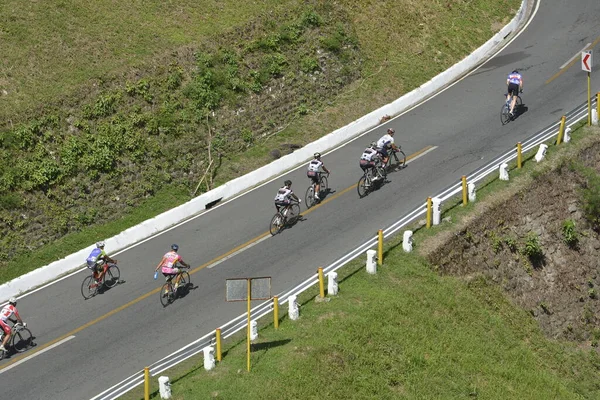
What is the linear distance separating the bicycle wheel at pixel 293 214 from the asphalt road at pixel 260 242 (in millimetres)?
359

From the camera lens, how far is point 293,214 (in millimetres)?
27109

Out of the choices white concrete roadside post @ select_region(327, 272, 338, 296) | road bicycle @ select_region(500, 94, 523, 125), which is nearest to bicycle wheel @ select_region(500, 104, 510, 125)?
road bicycle @ select_region(500, 94, 523, 125)

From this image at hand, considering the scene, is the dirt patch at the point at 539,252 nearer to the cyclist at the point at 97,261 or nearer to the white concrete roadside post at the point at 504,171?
the white concrete roadside post at the point at 504,171

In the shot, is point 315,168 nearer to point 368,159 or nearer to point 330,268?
point 368,159

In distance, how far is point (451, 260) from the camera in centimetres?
2480

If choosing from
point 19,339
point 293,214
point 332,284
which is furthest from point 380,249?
point 19,339

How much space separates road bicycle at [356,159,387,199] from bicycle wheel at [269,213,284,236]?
134 inches

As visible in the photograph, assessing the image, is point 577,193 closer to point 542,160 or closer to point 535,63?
point 542,160

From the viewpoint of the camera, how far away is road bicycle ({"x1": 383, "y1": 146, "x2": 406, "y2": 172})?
2986cm

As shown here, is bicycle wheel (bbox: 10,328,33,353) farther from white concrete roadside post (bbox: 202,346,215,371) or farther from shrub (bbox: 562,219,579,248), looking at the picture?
shrub (bbox: 562,219,579,248)

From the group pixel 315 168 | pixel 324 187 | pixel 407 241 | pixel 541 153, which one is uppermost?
pixel 315 168

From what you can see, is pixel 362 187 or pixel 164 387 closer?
pixel 164 387

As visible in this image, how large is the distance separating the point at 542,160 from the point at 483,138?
11.5 feet

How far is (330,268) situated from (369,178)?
17.5 ft
